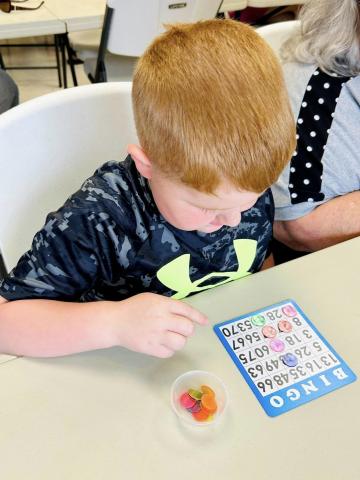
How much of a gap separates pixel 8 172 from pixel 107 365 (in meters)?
0.42

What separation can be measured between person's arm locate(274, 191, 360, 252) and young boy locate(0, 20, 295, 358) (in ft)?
0.93

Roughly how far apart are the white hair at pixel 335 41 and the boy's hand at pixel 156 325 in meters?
0.63

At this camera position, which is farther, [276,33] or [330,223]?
[276,33]

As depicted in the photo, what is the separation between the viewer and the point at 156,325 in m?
0.59

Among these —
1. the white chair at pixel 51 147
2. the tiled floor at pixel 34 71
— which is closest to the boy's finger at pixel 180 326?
the white chair at pixel 51 147

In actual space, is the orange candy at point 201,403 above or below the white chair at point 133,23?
below

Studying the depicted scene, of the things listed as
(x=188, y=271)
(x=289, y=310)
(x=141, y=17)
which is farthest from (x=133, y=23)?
(x=289, y=310)

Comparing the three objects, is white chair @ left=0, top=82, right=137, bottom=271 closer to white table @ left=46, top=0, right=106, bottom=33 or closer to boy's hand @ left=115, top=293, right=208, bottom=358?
boy's hand @ left=115, top=293, right=208, bottom=358

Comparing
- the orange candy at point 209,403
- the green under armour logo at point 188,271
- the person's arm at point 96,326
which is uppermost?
the person's arm at point 96,326

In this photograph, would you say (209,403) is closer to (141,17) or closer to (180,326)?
(180,326)

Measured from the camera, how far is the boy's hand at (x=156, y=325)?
59 cm

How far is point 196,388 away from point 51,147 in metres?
0.53

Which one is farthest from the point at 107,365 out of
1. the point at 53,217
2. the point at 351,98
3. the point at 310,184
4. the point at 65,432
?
the point at 351,98

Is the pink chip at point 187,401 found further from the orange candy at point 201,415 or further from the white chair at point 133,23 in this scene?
the white chair at point 133,23
